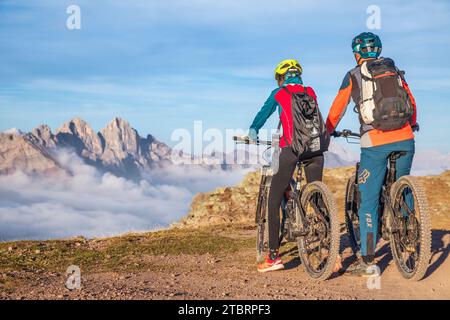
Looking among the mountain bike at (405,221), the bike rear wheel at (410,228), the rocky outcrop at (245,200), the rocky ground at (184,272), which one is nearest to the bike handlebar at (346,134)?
the mountain bike at (405,221)

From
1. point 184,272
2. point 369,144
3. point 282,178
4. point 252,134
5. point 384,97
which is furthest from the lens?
point 184,272

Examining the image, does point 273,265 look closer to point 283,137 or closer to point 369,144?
point 283,137

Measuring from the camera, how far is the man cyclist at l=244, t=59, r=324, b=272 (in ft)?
28.8

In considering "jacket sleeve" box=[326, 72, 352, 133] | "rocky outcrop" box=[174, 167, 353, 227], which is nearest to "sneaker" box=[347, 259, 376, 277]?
"jacket sleeve" box=[326, 72, 352, 133]

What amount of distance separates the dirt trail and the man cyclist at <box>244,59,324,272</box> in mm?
1048

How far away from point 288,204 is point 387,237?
69.6 inches

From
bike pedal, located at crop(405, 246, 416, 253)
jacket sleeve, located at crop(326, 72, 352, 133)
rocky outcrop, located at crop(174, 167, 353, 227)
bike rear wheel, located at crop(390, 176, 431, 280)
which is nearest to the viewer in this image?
bike rear wheel, located at crop(390, 176, 431, 280)

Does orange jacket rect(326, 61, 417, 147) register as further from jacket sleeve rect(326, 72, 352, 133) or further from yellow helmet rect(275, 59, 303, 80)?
yellow helmet rect(275, 59, 303, 80)

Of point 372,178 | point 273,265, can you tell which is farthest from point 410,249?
point 273,265

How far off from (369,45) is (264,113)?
6.77 feet

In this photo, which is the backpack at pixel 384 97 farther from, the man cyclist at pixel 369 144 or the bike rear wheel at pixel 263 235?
the bike rear wheel at pixel 263 235

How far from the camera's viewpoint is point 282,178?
9.06 m

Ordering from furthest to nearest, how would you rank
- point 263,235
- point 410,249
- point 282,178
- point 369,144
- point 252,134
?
point 263,235
point 252,134
point 282,178
point 369,144
point 410,249
